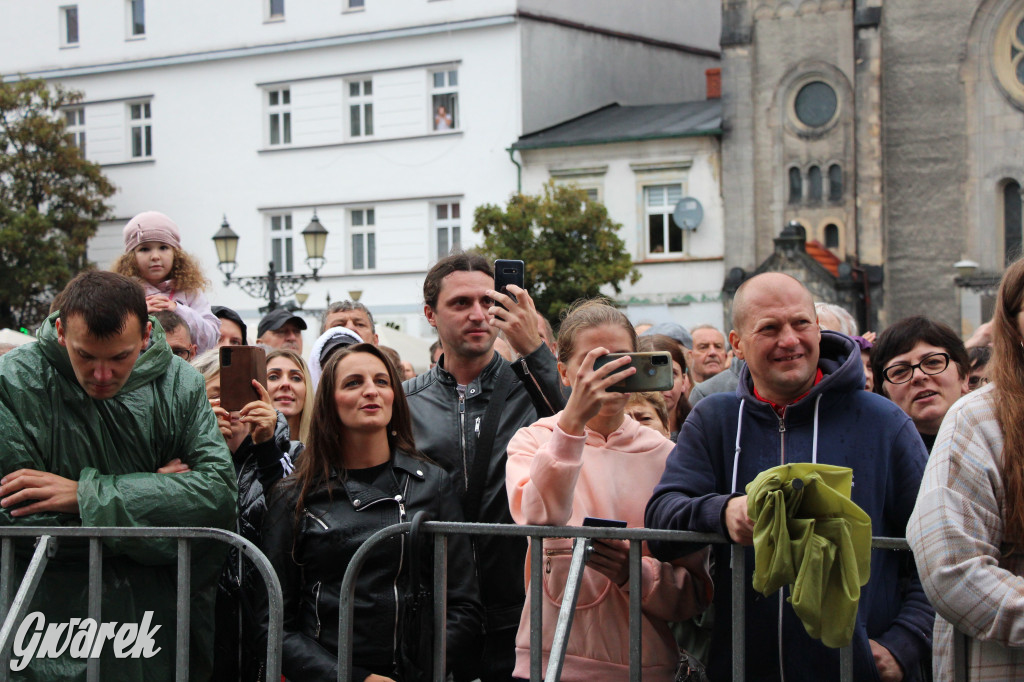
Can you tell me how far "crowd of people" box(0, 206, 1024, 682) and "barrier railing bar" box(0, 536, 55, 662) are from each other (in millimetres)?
102

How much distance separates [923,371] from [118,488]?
10.8 ft

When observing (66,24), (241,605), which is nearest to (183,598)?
(241,605)

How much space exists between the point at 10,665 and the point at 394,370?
168 cm

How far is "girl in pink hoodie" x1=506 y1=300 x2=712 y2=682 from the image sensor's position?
12.6ft

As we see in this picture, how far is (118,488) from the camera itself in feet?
13.9

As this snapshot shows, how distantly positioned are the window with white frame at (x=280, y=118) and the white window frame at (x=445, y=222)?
4970 millimetres

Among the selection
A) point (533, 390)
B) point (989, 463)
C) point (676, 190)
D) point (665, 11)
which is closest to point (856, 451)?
point (989, 463)

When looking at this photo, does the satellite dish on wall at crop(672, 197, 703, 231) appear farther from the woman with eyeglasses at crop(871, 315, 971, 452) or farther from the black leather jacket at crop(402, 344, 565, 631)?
the black leather jacket at crop(402, 344, 565, 631)

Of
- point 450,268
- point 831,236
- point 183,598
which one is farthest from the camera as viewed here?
point 831,236

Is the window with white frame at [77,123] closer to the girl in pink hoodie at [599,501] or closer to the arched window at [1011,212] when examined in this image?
the arched window at [1011,212]

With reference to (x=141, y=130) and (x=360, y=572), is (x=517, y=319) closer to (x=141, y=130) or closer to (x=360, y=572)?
(x=360, y=572)

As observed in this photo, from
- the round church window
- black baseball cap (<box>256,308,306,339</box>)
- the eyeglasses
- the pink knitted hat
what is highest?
the round church window

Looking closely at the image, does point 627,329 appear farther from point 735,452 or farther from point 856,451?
point 856,451

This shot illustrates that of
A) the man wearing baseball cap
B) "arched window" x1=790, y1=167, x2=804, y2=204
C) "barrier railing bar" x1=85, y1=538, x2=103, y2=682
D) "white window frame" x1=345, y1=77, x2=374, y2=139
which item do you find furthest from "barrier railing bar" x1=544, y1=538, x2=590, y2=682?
"white window frame" x1=345, y1=77, x2=374, y2=139
